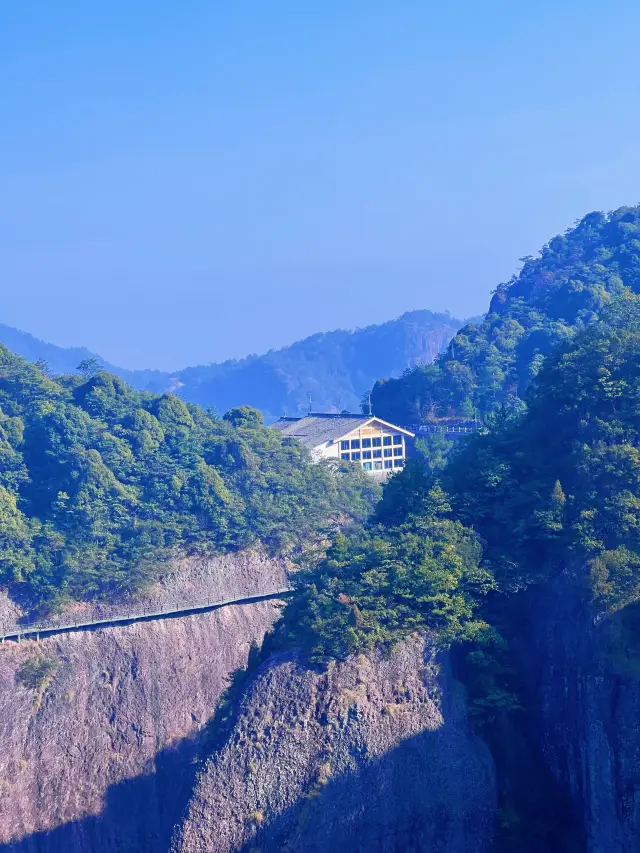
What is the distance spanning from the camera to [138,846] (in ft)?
100

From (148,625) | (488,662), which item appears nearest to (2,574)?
(148,625)

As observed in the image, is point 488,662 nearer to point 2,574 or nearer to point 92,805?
point 92,805

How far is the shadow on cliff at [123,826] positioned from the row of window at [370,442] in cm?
2229

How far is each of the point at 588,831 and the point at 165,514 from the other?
21720 millimetres

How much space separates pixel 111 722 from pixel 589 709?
1688 cm

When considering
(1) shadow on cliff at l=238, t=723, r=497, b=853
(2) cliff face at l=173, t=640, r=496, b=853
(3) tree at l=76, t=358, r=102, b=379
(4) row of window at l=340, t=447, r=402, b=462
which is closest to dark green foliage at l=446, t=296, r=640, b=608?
(2) cliff face at l=173, t=640, r=496, b=853

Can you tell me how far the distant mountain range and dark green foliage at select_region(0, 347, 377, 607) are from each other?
88.0m

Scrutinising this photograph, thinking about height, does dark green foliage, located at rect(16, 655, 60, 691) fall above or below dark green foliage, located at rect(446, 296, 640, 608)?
below

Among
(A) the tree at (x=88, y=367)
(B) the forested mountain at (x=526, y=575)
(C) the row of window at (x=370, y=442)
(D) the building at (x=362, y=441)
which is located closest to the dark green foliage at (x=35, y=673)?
(B) the forested mountain at (x=526, y=575)

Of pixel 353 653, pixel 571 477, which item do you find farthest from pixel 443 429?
pixel 353 653

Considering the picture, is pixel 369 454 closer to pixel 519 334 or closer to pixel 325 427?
pixel 325 427

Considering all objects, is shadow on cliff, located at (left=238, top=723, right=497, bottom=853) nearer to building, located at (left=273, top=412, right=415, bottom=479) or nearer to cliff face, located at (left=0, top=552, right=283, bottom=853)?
cliff face, located at (left=0, top=552, right=283, bottom=853)

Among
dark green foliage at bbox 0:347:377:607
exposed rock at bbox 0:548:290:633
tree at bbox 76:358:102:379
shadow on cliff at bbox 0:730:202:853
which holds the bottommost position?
shadow on cliff at bbox 0:730:202:853

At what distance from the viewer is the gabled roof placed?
51344 mm
